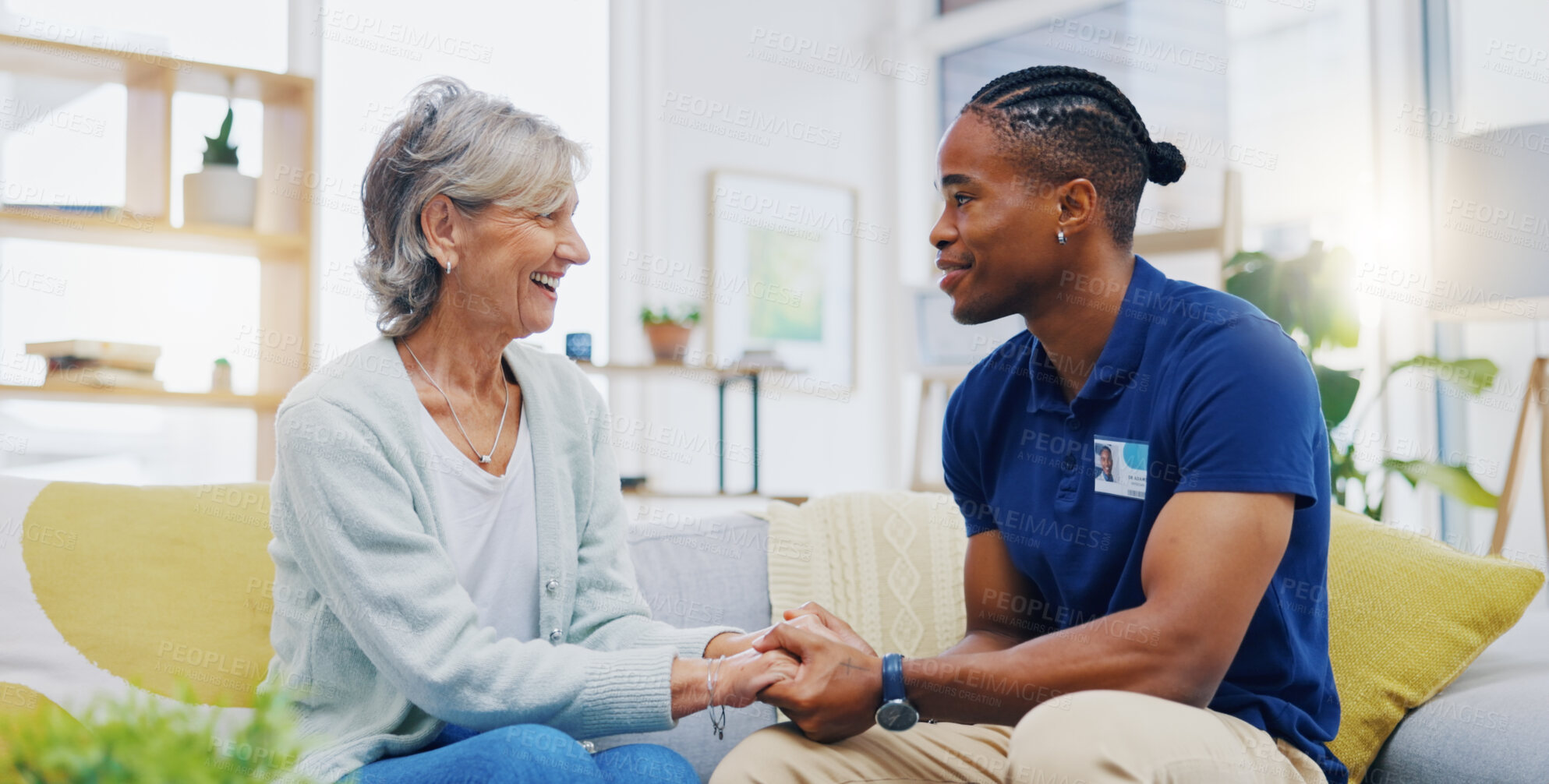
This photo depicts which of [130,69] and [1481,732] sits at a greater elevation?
[130,69]

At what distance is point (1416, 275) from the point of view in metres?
3.86

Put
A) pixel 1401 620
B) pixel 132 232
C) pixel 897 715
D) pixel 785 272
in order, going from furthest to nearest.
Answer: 1. pixel 785 272
2. pixel 132 232
3. pixel 1401 620
4. pixel 897 715

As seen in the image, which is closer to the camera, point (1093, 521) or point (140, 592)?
point (1093, 521)

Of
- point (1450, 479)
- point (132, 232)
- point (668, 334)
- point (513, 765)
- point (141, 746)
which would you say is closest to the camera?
point (141, 746)

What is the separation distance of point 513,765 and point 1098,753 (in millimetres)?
581

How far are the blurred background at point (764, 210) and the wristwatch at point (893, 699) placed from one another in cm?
196

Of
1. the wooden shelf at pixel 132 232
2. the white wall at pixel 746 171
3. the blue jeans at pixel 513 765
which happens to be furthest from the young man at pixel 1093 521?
A: the white wall at pixel 746 171

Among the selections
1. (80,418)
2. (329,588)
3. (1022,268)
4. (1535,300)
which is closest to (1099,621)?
(1022,268)

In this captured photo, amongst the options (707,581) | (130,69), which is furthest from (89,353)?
(707,581)

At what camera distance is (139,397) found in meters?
3.58

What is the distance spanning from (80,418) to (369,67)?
1.67 metres

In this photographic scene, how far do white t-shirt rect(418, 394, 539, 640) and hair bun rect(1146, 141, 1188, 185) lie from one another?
A: 91 cm

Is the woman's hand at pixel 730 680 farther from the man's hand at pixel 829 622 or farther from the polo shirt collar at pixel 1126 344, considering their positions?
the polo shirt collar at pixel 1126 344

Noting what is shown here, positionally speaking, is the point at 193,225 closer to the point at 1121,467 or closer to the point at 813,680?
the point at 813,680
